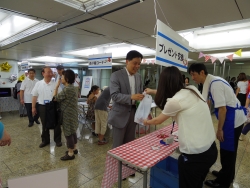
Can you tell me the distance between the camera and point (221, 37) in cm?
419

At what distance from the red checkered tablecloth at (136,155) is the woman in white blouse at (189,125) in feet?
0.77

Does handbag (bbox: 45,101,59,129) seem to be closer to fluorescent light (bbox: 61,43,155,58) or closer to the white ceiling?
the white ceiling

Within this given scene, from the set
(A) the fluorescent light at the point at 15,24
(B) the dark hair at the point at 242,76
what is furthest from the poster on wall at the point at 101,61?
(B) the dark hair at the point at 242,76

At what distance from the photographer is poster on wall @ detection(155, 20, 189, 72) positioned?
53.8 inches

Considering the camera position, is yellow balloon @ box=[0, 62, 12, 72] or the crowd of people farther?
yellow balloon @ box=[0, 62, 12, 72]

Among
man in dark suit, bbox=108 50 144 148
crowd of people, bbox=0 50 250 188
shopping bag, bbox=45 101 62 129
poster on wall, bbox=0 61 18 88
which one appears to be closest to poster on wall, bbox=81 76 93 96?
crowd of people, bbox=0 50 250 188

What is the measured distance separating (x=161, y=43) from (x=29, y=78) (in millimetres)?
4145

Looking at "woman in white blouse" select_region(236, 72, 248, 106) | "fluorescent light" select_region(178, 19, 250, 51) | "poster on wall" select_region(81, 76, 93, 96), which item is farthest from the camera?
"poster on wall" select_region(81, 76, 93, 96)

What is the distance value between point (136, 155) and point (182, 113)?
0.54 m

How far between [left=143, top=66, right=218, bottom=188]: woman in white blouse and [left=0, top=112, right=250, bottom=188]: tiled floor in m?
1.08

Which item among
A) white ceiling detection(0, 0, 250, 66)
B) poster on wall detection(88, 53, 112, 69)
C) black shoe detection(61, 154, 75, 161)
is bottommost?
black shoe detection(61, 154, 75, 161)

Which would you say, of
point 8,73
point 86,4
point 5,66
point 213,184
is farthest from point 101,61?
point 8,73

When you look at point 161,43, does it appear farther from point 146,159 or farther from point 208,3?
point 208,3

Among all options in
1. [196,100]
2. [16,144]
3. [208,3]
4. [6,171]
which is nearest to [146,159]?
[196,100]
